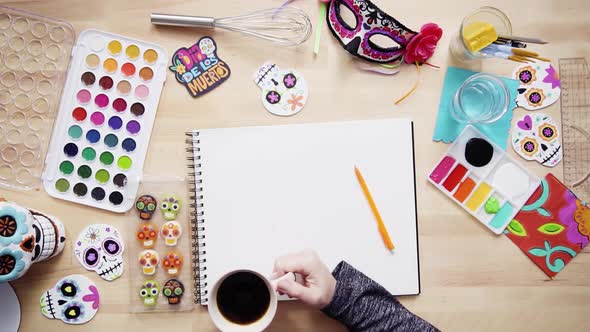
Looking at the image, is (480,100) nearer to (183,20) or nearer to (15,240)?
(183,20)

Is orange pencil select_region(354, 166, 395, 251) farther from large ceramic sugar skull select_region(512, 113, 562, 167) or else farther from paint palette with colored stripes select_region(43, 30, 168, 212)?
paint palette with colored stripes select_region(43, 30, 168, 212)

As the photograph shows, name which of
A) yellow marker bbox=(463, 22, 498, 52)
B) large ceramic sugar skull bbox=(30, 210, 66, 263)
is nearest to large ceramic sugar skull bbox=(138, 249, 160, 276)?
large ceramic sugar skull bbox=(30, 210, 66, 263)

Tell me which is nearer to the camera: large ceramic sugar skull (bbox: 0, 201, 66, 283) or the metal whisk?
large ceramic sugar skull (bbox: 0, 201, 66, 283)

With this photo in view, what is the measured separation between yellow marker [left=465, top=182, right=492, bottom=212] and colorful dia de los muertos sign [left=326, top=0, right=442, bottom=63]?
24 centimetres

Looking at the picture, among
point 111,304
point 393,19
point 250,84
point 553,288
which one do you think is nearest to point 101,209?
point 111,304

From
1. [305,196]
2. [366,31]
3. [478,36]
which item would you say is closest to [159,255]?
[305,196]

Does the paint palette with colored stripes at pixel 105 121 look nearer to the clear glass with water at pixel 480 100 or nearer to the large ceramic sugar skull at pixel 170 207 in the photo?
the large ceramic sugar skull at pixel 170 207

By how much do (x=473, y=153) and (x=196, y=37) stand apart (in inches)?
20.3

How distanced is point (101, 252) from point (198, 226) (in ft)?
0.58

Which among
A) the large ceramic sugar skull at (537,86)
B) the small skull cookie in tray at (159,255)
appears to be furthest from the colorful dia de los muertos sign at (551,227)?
the small skull cookie in tray at (159,255)

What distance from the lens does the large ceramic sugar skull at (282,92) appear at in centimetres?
79

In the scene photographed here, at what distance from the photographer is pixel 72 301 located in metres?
0.79

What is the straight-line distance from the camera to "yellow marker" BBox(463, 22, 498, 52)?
2.43ft

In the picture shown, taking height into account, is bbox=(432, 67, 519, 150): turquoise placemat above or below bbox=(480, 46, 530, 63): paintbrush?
below
